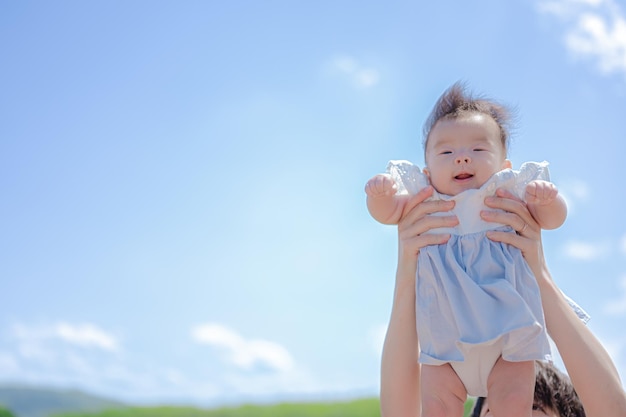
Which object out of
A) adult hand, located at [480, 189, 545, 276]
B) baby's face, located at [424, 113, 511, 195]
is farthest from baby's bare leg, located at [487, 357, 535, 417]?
baby's face, located at [424, 113, 511, 195]

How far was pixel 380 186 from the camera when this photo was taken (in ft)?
9.46

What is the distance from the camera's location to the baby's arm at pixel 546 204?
2.81 m

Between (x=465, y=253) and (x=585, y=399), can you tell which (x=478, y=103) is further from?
(x=585, y=399)

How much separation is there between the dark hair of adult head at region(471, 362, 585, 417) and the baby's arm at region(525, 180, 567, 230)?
3.10 feet

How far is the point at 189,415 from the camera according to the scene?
10.3 metres

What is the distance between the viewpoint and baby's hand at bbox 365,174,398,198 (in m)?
2.89

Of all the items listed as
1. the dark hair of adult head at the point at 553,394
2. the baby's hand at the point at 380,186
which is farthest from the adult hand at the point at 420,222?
the dark hair of adult head at the point at 553,394

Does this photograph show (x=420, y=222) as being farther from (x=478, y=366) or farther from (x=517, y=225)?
(x=478, y=366)

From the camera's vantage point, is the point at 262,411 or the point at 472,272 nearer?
the point at 472,272

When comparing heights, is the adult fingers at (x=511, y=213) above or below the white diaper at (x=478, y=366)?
above

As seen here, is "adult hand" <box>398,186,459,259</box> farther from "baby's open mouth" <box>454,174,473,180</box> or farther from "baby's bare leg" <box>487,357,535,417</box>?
"baby's bare leg" <box>487,357,535,417</box>

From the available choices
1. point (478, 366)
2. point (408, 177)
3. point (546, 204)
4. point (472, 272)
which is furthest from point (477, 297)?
point (408, 177)

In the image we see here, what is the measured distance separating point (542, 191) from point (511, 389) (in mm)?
818

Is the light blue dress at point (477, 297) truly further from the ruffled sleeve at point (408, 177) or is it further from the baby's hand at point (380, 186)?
the baby's hand at point (380, 186)
